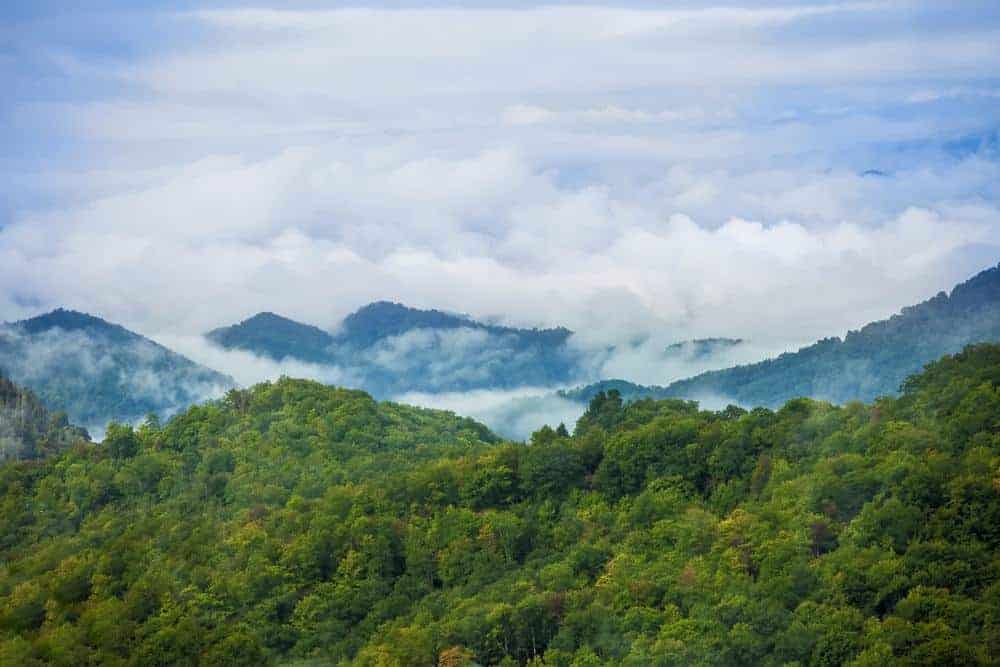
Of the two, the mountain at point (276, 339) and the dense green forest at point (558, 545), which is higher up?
the mountain at point (276, 339)

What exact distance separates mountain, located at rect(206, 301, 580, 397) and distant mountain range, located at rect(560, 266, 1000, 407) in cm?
6382

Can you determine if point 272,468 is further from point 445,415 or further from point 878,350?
point 878,350

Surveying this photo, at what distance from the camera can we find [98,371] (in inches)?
5856

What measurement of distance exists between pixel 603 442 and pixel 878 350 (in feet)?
131

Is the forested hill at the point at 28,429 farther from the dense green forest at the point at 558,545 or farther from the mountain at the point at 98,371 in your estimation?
the mountain at the point at 98,371

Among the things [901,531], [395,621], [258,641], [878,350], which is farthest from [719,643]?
[878,350]

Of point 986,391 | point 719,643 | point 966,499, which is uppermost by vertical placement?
point 986,391

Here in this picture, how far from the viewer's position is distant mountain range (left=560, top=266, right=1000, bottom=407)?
84188mm

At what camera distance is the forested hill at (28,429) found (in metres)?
85.1

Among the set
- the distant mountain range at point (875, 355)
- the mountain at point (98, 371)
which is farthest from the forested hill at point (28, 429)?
the mountain at point (98, 371)

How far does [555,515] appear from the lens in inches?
2149

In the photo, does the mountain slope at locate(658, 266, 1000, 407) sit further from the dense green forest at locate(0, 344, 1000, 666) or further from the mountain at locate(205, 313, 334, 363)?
the mountain at locate(205, 313, 334, 363)

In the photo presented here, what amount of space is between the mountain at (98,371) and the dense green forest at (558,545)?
78956 millimetres

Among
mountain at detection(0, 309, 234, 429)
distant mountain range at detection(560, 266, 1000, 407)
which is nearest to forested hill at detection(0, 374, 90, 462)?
distant mountain range at detection(560, 266, 1000, 407)
